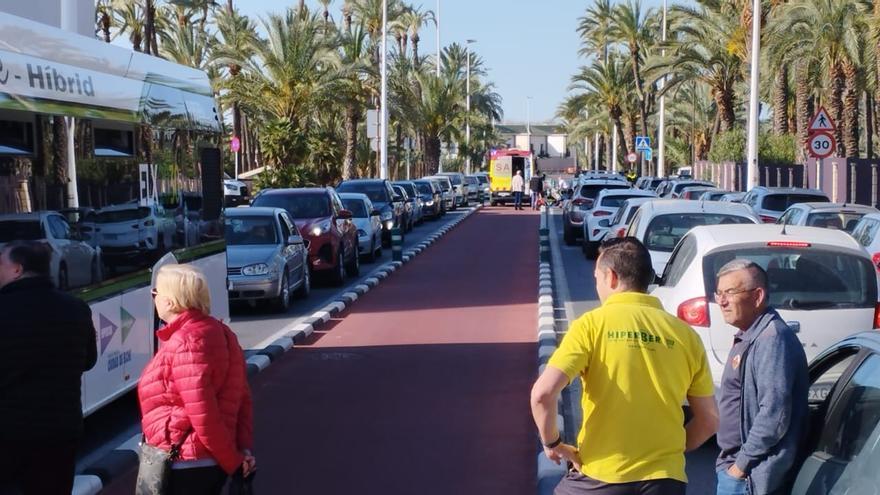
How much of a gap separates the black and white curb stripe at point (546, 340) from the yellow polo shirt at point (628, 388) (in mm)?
1175

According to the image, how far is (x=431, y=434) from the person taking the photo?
10.1 m

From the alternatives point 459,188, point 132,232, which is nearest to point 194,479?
point 132,232

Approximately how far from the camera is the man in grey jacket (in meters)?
5.02

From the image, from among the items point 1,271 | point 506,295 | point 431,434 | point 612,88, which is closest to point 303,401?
point 431,434

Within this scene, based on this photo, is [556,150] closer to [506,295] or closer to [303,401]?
[506,295]

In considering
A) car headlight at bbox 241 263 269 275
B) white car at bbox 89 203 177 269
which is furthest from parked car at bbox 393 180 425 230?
white car at bbox 89 203 177 269

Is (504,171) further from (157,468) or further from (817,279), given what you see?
(157,468)

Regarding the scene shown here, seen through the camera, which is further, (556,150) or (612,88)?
(556,150)

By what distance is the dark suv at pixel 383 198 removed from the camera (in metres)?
33.1

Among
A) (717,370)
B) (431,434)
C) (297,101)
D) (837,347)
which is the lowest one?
(431,434)

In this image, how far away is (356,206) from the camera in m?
28.4

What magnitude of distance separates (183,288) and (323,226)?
17.0 m

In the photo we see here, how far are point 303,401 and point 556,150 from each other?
12947cm

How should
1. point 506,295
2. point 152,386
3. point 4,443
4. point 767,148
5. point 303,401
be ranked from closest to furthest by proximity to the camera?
point 152,386, point 4,443, point 303,401, point 506,295, point 767,148
